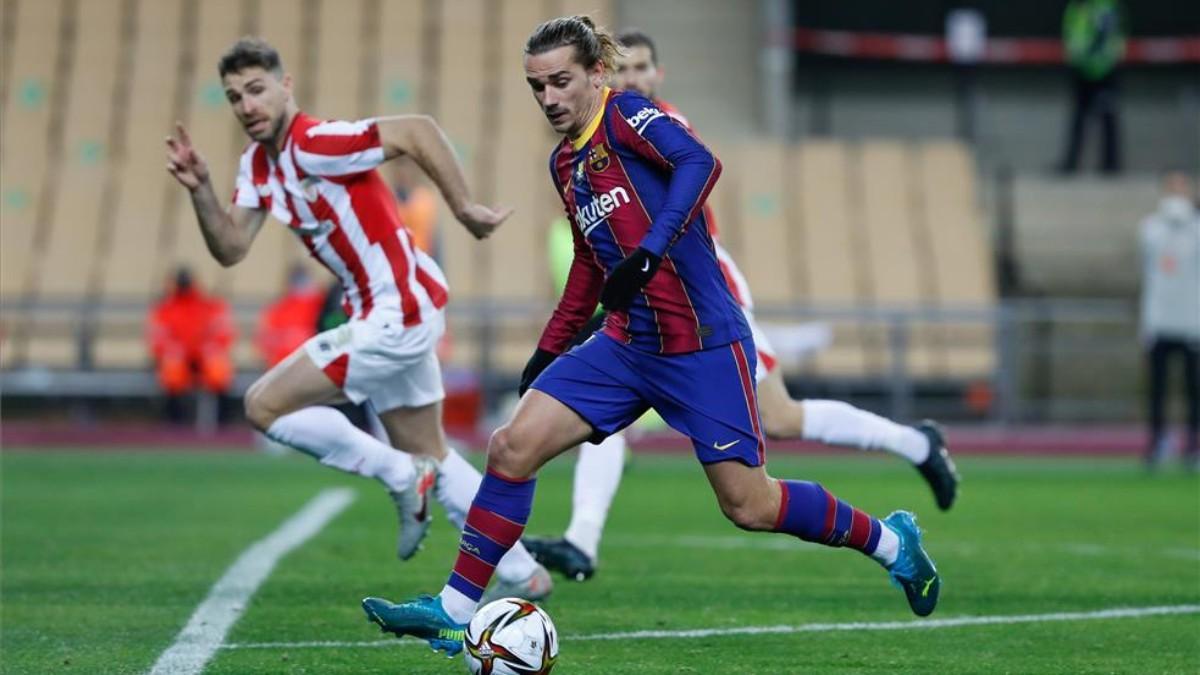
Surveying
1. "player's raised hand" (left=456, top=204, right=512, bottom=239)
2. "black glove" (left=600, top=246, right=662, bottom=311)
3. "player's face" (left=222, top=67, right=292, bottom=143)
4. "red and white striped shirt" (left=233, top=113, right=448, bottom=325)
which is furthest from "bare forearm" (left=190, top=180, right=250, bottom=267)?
"black glove" (left=600, top=246, right=662, bottom=311)

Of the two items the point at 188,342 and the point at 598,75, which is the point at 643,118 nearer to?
the point at 598,75

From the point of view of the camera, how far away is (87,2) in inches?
940

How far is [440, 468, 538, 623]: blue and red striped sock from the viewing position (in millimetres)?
6180

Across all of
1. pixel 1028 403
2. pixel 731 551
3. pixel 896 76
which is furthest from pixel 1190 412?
pixel 896 76

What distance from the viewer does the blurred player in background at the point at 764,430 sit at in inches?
324

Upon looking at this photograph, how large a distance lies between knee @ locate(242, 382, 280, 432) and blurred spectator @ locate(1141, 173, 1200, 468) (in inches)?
371

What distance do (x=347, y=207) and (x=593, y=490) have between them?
157 cm

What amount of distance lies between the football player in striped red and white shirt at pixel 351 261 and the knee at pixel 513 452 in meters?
1.54

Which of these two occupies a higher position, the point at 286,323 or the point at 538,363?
the point at 538,363

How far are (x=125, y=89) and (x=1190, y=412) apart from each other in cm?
1260

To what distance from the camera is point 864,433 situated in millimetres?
9062

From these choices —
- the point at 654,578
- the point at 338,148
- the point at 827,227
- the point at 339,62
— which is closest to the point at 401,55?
the point at 339,62

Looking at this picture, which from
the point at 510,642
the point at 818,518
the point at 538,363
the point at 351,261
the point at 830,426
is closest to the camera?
the point at 510,642

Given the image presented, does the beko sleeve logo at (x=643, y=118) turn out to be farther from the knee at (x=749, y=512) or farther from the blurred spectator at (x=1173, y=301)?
the blurred spectator at (x=1173, y=301)
